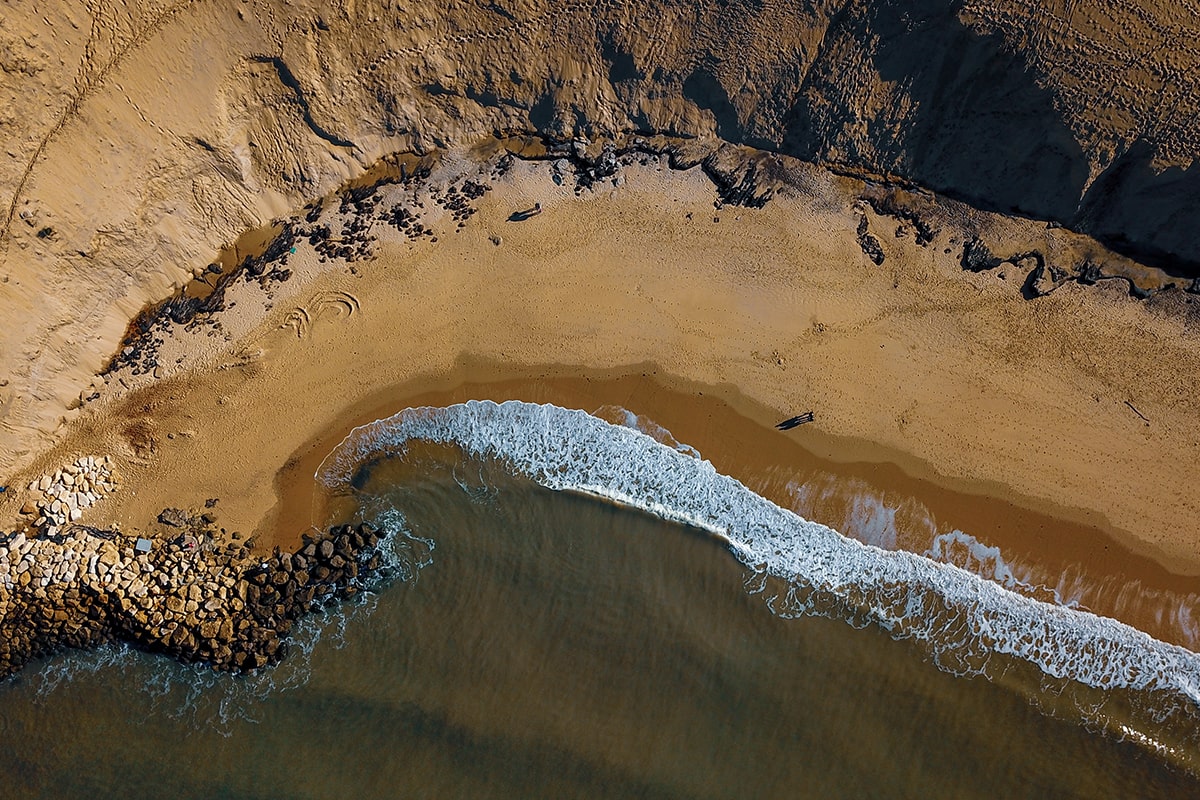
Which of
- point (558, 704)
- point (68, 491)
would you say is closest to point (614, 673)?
point (558, 704)

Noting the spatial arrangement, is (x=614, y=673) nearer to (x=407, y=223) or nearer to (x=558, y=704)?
(x=558, y=704)

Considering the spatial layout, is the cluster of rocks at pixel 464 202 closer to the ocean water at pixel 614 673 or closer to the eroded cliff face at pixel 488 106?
the eroded cliff face at pixel 488 106

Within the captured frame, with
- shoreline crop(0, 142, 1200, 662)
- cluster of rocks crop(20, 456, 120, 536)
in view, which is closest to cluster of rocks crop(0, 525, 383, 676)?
cluster of rocks crop(20, 456, 120, 536)

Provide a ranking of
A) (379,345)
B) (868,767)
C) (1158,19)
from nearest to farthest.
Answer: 1. (1158,19)
2. (868,767)
3. (379,345)

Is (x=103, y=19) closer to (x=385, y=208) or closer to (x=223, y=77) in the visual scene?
(x=223, y=77)

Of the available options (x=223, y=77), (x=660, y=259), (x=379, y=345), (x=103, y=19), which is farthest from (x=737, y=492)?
(x=103, y=19)

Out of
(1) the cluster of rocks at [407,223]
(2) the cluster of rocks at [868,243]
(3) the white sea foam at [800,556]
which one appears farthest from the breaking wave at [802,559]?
(2) the cluster of rocks at [868,243]
